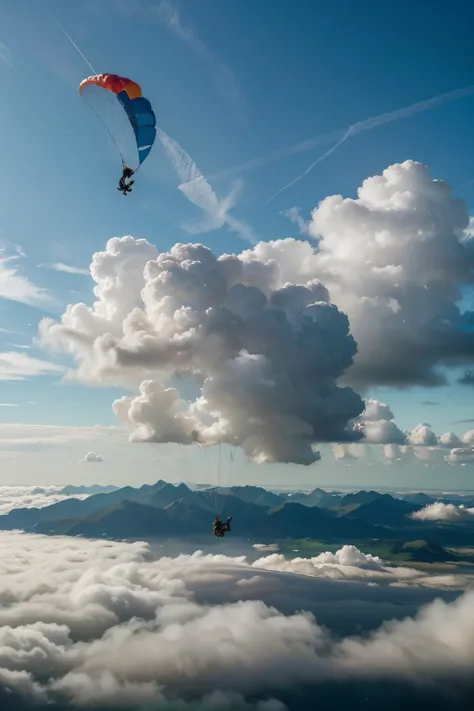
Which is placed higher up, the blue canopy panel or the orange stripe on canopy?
the orange stripe on canopy

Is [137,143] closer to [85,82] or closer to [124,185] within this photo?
[124,185]

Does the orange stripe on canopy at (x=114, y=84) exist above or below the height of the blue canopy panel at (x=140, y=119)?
above

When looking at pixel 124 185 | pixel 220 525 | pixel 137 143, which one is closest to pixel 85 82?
pixel 137 143

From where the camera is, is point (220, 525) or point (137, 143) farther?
point (220, 525)

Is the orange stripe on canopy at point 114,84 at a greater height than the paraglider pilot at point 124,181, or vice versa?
the orange stripe on canopy at point 114,84

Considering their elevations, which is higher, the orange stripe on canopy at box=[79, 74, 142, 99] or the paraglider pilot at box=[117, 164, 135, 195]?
the orange stripe on canopy at box=[79, 74, 142, 99]

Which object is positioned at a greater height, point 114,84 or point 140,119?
point 114,84

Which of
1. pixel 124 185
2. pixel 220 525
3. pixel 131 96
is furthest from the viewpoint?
pixel 220 525

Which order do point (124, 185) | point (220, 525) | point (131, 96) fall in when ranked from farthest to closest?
point (220, 525), point (131, 96), point (124, 185)
